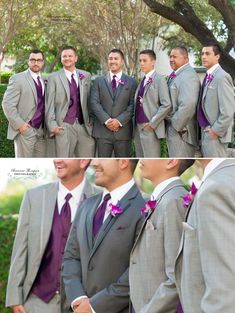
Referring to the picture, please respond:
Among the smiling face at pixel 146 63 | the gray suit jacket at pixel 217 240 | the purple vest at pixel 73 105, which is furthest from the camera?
the smiling face at pixel 146 63

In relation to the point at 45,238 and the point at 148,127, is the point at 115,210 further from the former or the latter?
the point at 148,127

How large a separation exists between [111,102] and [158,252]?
6560mm

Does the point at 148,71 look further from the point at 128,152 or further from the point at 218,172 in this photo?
the point at 218,172

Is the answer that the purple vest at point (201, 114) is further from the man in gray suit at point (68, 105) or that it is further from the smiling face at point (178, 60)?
the man in gray suit at point (68, 105)

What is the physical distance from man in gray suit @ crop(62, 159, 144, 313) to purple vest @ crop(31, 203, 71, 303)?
0.14 ft

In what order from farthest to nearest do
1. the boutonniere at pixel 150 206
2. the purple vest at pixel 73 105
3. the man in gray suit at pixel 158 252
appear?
the purple vest at pixel 73 105
the boutonniere at pixel 150 206
the man in gray suit at pixel 158 252

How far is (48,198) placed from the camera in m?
4.02

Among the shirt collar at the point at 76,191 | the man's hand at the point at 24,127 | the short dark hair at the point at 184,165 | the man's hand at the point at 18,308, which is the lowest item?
the man's hand at the point at 18,308

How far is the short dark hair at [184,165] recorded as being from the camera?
12.4 ft

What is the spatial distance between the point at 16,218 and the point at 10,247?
0.51ft

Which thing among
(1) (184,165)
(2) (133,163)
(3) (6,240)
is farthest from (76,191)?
(1) (184,165)

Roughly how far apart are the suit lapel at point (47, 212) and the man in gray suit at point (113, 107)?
236 inches

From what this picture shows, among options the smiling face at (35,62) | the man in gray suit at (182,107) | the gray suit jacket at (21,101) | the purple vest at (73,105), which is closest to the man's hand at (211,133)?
the man in gray suit at (182,107)

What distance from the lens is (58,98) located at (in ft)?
32.5
